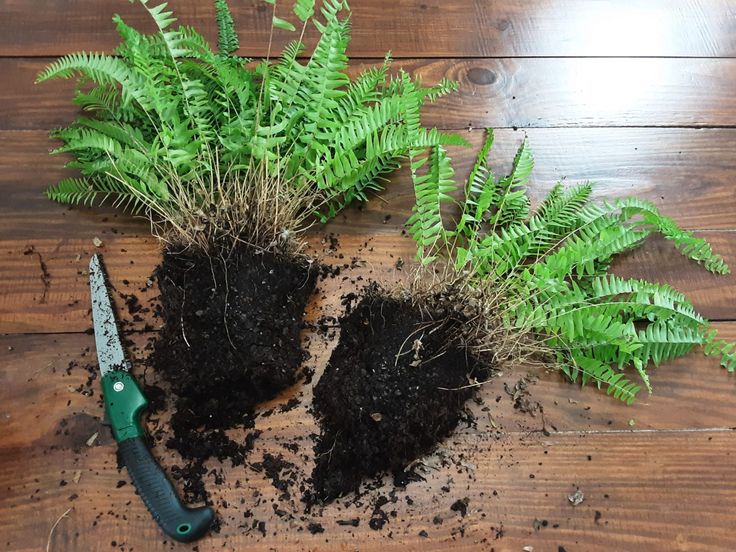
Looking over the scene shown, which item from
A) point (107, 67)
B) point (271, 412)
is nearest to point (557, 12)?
point (107, 67)

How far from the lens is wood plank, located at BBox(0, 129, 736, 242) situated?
116cm

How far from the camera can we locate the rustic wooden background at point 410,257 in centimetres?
98

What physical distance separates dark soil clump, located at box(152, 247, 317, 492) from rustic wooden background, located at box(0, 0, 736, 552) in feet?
0.17

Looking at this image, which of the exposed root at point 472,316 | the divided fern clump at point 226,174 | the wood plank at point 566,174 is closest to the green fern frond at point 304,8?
the divided fern clump at point 226,174

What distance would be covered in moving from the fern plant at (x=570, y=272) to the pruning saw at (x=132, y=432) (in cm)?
55

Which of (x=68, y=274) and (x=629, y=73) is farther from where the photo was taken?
(x=629, y=73)

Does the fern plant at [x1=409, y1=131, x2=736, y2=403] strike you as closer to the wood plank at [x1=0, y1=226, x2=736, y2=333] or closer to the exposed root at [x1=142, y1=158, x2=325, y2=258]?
the wood plank at [x1=0, y1=226, x2=736, y2=333]

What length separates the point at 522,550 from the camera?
0.97 metres

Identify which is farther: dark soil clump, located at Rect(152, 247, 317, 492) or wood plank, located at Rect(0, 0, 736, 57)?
wood plank, located at Rect(0, 0, 736, 57)

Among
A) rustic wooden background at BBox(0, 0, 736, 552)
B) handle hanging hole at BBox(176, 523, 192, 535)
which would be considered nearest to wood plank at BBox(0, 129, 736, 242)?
rustic wooden background at BBox(0, 0, 736, 552)

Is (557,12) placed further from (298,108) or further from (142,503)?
(142,503)

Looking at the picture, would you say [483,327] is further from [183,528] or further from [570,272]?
[183,528]

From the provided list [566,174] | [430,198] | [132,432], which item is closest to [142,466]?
[132,432]

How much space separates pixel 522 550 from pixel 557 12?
4.02 ft
